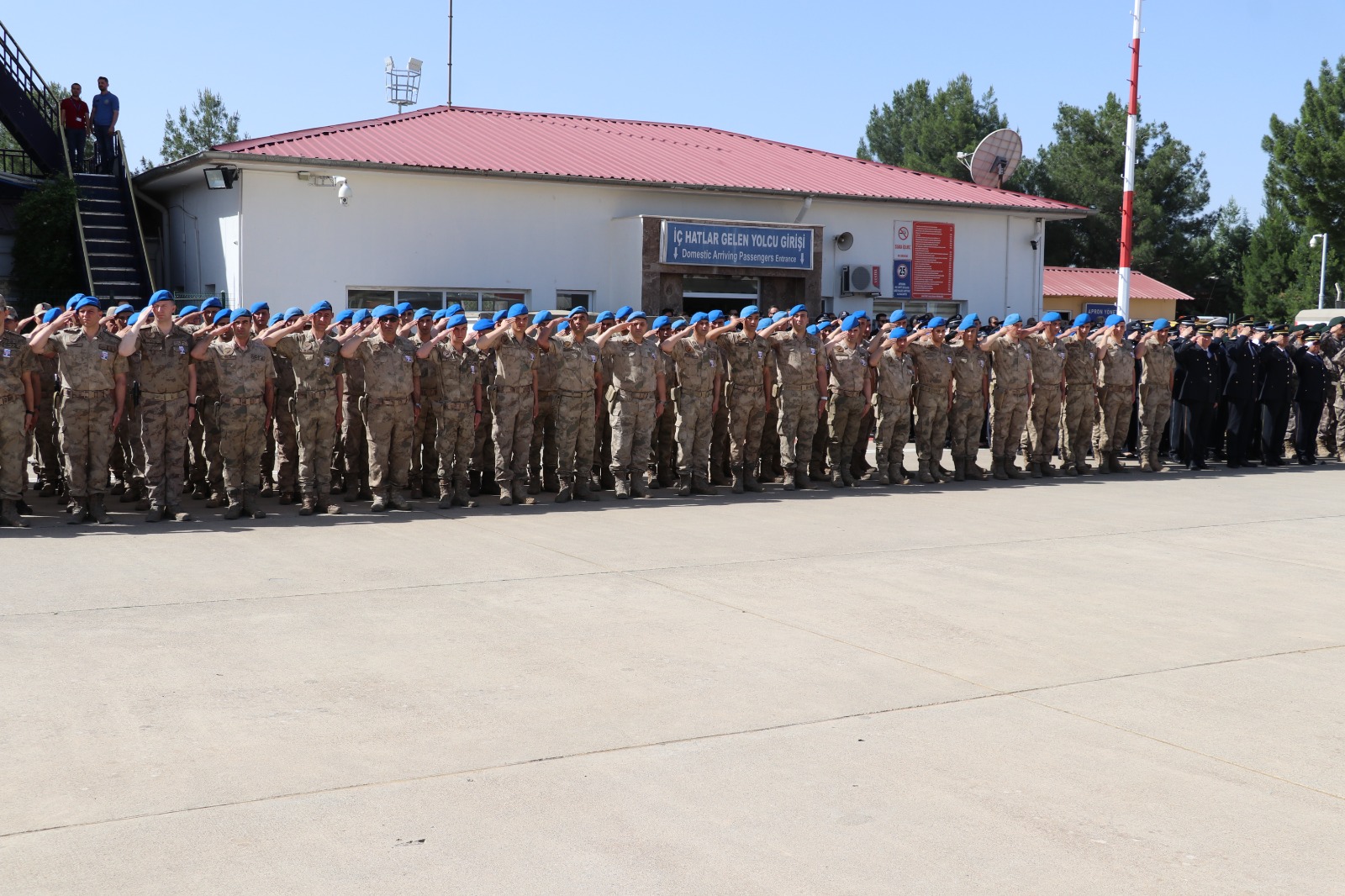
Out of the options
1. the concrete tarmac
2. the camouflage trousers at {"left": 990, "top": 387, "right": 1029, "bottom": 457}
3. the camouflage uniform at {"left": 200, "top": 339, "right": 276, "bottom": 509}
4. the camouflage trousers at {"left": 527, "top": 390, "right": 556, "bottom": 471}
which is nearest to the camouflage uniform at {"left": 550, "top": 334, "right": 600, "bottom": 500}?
the camouflage trousers at {"left": 527, "top": 390, "right": 556, "bottom": 471}

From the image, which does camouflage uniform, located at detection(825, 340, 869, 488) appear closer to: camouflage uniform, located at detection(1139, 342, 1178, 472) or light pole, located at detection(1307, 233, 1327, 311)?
camouflage uniform, located at detection(1139, 342, 1178, 472)

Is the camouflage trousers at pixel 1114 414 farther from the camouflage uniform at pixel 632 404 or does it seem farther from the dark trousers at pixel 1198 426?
the camouflage uniform at pixel 632 404

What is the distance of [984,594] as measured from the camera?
7.74 m

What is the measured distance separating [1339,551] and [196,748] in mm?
8130

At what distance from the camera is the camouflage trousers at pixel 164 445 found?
10.3 meters

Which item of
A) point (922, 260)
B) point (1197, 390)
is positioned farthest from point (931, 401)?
point (922, 260)

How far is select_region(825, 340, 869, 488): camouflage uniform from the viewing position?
43.9 feet

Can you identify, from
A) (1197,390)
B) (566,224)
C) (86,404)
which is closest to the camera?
(86,404)

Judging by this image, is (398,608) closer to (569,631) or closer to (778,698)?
(569,631)

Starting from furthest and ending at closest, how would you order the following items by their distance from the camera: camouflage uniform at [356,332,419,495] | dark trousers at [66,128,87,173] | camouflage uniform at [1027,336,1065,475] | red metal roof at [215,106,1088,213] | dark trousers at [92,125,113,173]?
1. dark trousers at [92,125,113,173]
2. dark trousers at [66,128,87,173]
3. red metal roof at [215,106,1088,213]
4. camouflage uniform at [1027,336,1065,475]
5. camouflage uniform at [356,332,419,495]

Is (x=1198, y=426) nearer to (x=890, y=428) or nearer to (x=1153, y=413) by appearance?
(x=1153, y=413)

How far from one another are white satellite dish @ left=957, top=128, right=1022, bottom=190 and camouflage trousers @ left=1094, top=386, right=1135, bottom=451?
40.4ft

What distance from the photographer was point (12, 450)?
9953mm

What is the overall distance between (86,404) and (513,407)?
3.46 meters
